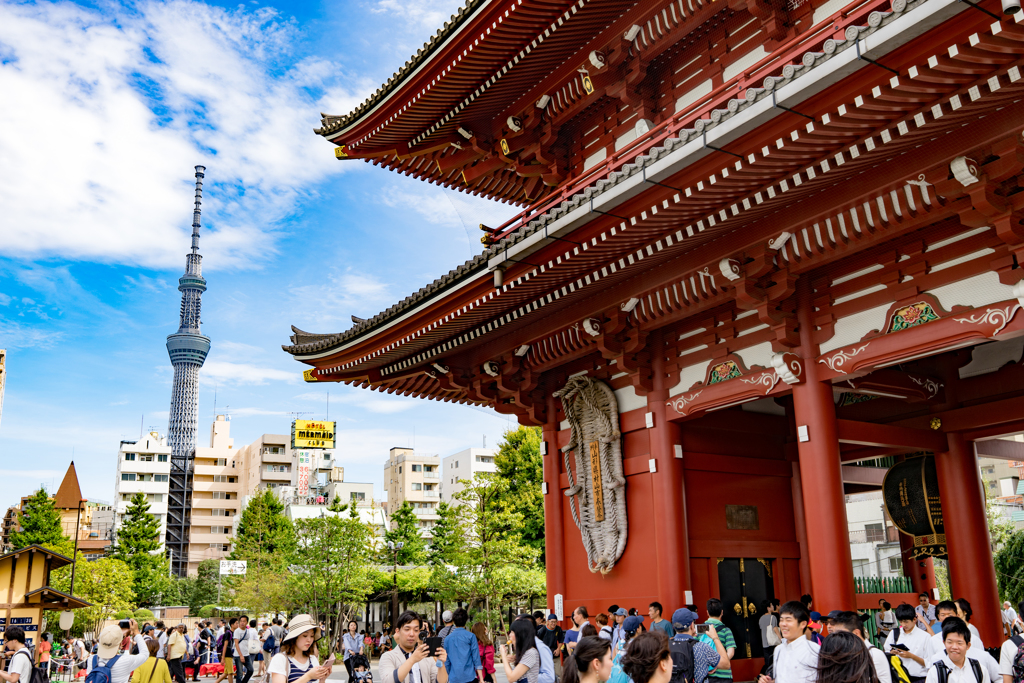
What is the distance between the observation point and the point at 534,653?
7785mm

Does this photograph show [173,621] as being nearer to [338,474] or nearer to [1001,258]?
[338,474]

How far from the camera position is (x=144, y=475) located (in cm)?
8956

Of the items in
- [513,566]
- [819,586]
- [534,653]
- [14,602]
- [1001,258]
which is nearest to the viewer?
[534,653]

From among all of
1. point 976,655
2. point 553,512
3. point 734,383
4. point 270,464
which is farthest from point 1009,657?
point 270,464

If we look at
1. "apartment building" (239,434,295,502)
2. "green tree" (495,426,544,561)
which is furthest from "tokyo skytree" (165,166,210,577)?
"green tree" (495,426,544,561)

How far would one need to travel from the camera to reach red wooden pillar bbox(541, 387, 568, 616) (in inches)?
534

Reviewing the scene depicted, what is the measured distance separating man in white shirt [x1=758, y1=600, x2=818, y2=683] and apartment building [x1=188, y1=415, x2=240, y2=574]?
86.6m

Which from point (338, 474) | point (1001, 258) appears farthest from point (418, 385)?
point (338, 474)

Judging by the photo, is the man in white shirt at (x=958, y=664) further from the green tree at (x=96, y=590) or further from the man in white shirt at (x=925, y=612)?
the green tree at (x=96, y=590)

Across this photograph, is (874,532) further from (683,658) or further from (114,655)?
(114,655)

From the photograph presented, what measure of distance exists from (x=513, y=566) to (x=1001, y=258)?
2521 cm

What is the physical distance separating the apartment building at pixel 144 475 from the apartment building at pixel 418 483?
85.5ft

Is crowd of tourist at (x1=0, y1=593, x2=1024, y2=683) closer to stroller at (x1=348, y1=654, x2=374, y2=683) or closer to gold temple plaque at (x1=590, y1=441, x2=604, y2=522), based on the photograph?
stroller at (x1=348, y1=654, x2=374, y2=683)

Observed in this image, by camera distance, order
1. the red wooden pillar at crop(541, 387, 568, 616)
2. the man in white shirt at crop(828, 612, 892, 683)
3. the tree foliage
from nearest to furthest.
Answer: the man in white shirt at crop(828, 612, 892, 683), the red wooden pillar at crop(541, 387, 568, 616), the tree foliage
